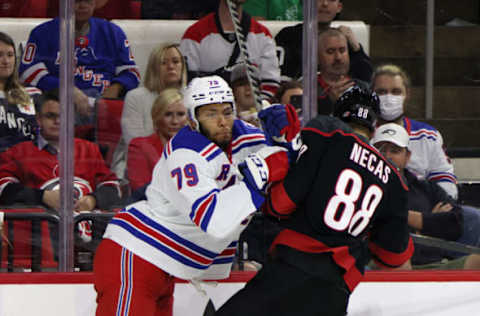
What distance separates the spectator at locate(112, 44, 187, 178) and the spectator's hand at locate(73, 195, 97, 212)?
0.14 meters

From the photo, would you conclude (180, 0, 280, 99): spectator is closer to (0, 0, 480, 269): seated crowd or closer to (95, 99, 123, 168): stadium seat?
(0, 0, 480, 269): seated crowd

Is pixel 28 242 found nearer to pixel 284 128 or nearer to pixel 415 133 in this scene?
pixel 284 128

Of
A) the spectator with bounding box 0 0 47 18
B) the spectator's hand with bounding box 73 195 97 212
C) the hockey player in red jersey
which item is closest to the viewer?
the hockey player in red jersey

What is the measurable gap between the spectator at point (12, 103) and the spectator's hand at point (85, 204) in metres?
0.29

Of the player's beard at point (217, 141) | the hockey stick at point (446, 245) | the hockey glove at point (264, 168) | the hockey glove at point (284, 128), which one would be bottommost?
the hockey stick at point (446, 245)

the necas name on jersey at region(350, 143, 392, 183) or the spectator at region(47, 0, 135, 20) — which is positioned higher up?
the spectator at region(47, 0, 135, 20)

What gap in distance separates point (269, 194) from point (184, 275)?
0.48 m

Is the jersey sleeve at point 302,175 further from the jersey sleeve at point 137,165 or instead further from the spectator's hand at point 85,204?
the spectator's hand at point 85,204

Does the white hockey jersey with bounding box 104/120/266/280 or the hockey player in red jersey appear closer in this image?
the hockey player in red jersey

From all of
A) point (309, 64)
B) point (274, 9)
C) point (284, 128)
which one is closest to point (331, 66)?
point (309, 64)

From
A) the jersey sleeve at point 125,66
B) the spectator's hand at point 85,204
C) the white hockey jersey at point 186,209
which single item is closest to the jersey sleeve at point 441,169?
the white hockey jersey at point 186,209

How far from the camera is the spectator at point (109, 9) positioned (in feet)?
9.70

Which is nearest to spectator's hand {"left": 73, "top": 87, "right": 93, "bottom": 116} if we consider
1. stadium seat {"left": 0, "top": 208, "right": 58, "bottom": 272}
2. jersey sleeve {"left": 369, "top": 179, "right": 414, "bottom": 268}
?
stadium seat {"left": 0, "top": 208, "right": 58, "bottom": 272}

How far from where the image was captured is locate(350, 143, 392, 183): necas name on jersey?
7.22 ft
